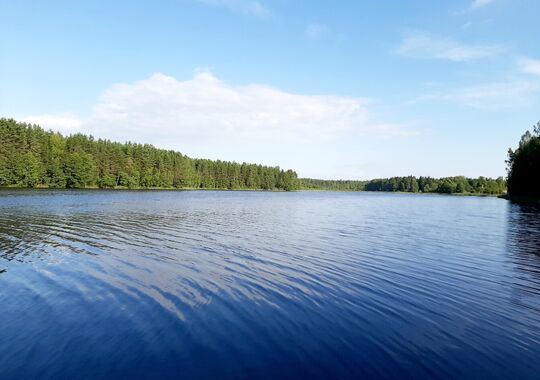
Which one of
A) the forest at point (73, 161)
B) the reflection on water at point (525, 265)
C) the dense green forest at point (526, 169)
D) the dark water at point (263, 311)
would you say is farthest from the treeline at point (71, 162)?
the dense green forest at point (526, 169)

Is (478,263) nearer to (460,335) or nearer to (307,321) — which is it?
(460,335)

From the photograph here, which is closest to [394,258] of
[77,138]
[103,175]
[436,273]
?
[436,273]

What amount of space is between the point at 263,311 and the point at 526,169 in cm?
13274

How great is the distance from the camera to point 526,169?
112 metres

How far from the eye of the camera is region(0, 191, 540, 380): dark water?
31.9 ft

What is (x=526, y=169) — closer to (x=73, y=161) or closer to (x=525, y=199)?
(x=525, y=199)

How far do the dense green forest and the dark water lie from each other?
101 meters

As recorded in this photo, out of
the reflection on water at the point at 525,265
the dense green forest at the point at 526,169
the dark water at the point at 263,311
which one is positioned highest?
the dense green forest at the point at 526,169

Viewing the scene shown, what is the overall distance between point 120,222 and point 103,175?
12985 centimetres

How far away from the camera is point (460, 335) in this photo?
470 inches

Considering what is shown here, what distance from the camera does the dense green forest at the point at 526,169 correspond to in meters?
104

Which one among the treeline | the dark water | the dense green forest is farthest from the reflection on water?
the treeline

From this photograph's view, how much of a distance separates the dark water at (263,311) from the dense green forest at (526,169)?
100679mm

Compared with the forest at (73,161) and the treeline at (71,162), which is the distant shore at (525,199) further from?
the treeline at (71,162)
